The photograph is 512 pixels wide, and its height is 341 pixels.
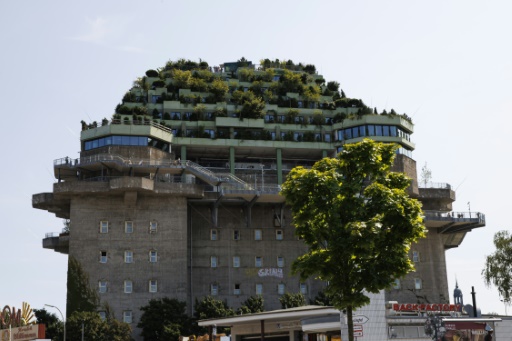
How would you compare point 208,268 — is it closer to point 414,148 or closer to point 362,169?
point 414,148

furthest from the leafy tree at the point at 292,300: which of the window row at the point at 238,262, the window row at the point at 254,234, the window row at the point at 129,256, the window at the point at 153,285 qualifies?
the window row at the point at 129,256

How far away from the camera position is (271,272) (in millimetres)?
102062

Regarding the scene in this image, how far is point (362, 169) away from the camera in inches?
1575

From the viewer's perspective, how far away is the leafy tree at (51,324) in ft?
287

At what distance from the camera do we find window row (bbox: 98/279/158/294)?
304 ft

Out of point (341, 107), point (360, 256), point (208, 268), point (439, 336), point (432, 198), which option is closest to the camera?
point (360, 256)

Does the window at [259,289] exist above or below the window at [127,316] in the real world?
above

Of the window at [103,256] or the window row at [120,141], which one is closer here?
the window at [103,256]

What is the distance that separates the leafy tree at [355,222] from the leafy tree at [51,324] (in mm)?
54957

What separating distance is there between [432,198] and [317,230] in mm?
72527

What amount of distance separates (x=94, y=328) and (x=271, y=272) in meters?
26.2

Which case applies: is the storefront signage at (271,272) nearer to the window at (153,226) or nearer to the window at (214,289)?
the window at (214,289)

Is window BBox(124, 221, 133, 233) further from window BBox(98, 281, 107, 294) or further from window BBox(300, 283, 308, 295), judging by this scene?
window BBox(300, 283, 308, 295)

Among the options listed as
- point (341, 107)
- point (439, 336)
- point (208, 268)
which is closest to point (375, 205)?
point (439, 336)
